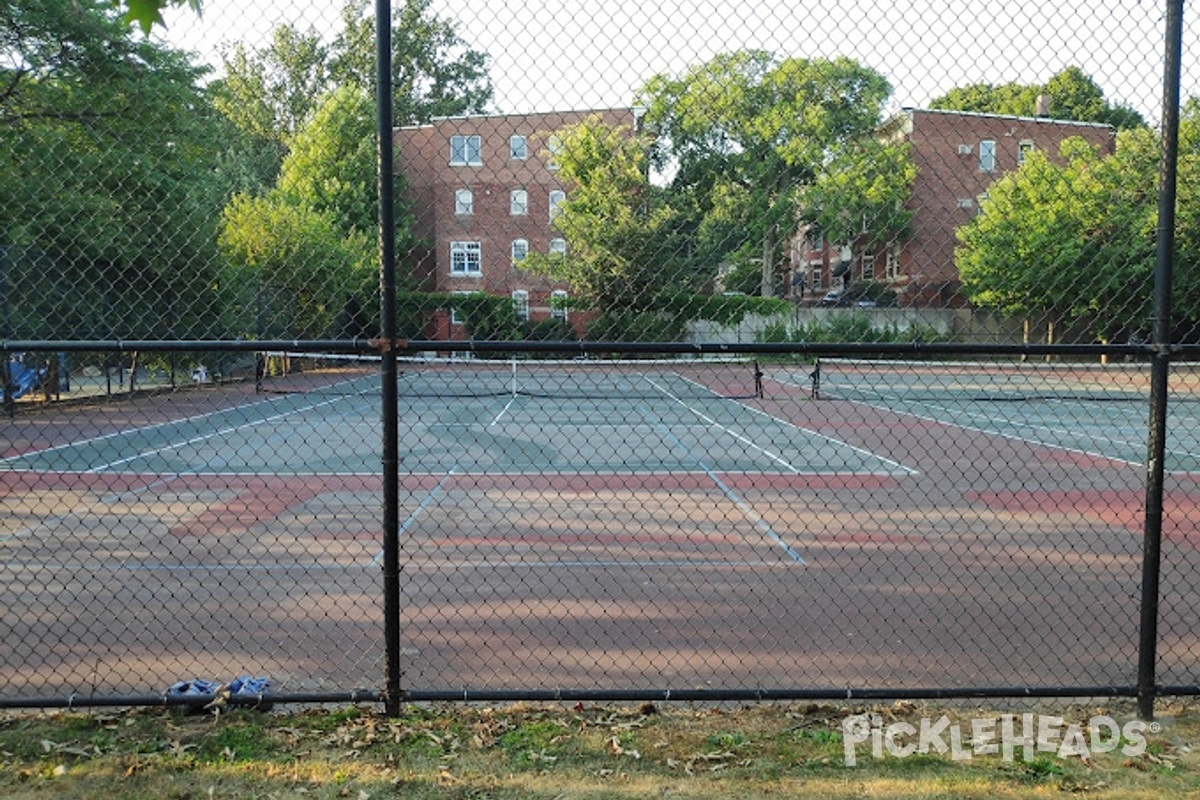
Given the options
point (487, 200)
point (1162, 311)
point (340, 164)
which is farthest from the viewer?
point (340, 164)

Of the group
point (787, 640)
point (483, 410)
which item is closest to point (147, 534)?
point (787, 640)

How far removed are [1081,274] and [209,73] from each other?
68.5ft

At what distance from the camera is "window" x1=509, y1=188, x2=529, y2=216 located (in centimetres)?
471

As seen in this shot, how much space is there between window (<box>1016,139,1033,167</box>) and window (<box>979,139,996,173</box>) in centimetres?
23

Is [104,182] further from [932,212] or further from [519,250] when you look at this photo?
[932,212]

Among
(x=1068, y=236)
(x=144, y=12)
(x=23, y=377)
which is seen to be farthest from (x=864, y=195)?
(x=23, y=377)

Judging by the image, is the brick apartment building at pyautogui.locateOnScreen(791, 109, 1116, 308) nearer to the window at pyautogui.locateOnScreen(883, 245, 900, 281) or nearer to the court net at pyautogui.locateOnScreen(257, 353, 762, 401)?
the window at pyautogui.locateOnScreen(883, 245, 900, 281)

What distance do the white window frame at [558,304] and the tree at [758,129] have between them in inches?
32.6

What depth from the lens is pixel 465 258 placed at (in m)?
5.15

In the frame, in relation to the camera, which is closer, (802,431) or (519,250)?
(519,250)

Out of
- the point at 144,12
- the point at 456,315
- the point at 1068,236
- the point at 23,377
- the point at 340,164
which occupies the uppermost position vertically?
the point at 340,164

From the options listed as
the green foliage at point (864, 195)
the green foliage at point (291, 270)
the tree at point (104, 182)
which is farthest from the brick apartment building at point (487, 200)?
the tree at point (104, 182)

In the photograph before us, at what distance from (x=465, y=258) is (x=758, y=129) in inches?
64.3

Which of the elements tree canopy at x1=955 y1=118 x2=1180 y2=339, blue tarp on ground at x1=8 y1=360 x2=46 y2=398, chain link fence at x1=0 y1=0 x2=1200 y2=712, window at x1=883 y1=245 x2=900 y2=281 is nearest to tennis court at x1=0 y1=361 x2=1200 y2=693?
chain link fence at x1=0 y1=0 x2=1200 y2=712
